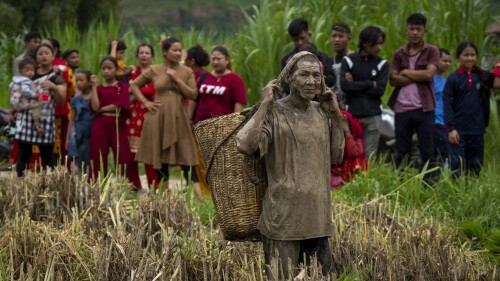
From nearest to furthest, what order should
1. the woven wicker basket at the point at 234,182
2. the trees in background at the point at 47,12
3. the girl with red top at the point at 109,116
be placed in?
the woven wicker basket at the point at 234,182
the girl with red top at the point at 109,116
the trees in background at the point at 47,12

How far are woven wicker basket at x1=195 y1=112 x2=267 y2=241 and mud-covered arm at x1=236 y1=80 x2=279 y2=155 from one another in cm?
27

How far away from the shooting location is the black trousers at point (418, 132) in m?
10.2

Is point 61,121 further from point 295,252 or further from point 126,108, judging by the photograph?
point 295,252

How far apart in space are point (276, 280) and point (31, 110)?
6.05 m

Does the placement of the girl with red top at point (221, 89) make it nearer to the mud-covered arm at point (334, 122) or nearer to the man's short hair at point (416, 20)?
the man's short hair at point (416, 20)

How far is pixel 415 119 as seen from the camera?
33.5ft

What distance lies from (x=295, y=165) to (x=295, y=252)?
477 mm

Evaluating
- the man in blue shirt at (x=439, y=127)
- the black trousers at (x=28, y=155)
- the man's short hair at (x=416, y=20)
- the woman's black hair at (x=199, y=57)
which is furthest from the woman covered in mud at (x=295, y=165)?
the black trousers at (x=28, y=155)

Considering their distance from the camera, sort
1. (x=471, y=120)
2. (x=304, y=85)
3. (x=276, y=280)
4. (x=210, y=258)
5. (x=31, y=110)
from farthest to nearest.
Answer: (x=31, y=110), (x=471, y=120), (x=210, y=258), (x=304, y=85), (x=276, y=280)

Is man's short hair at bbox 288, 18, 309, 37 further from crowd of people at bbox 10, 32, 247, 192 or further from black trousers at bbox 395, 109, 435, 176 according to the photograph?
black trousers at bbox 395, 109, 435, 176

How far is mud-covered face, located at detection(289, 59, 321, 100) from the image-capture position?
6.12 m

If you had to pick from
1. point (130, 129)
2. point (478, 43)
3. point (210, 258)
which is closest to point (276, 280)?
point (210, 258)

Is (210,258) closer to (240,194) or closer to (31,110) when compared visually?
(240,194)

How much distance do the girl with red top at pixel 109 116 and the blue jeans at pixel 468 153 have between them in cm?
311
